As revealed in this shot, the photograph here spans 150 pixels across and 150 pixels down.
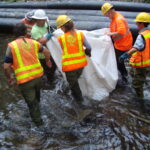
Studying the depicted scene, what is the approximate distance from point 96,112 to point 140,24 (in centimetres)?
189

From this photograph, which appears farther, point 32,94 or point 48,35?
point 48,35

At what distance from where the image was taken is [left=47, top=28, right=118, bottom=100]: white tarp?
17.8 ft

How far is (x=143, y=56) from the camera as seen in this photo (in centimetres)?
502

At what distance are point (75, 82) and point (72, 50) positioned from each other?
2.14 ft

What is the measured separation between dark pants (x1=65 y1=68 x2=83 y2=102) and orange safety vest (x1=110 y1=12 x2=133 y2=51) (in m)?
1.25

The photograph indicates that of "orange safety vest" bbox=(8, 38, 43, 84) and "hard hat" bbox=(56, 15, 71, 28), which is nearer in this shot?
"orange safety vest" bbox=(8, 38, 43, 84)

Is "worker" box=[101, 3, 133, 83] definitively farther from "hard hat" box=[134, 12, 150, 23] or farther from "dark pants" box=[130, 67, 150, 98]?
"dark pants" box=[130, 67, 150, 98]

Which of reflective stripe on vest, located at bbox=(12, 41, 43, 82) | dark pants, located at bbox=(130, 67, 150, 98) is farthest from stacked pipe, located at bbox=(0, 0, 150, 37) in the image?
reflective stripe on vest, located at bbox=(12, 41, 43, 82)

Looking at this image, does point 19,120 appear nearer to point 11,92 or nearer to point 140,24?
point 11,92

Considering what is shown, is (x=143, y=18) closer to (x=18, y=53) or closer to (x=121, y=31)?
(x=121, y=31)

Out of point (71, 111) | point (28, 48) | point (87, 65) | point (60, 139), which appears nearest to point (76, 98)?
point (71, 111)

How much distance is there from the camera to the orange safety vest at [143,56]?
16.0 ft

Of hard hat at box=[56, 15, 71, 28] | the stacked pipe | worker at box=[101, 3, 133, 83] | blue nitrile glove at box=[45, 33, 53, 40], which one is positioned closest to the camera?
hard hat at box=[56, 15, 71, 28]

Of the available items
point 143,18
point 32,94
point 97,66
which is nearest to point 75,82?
point 97,66
